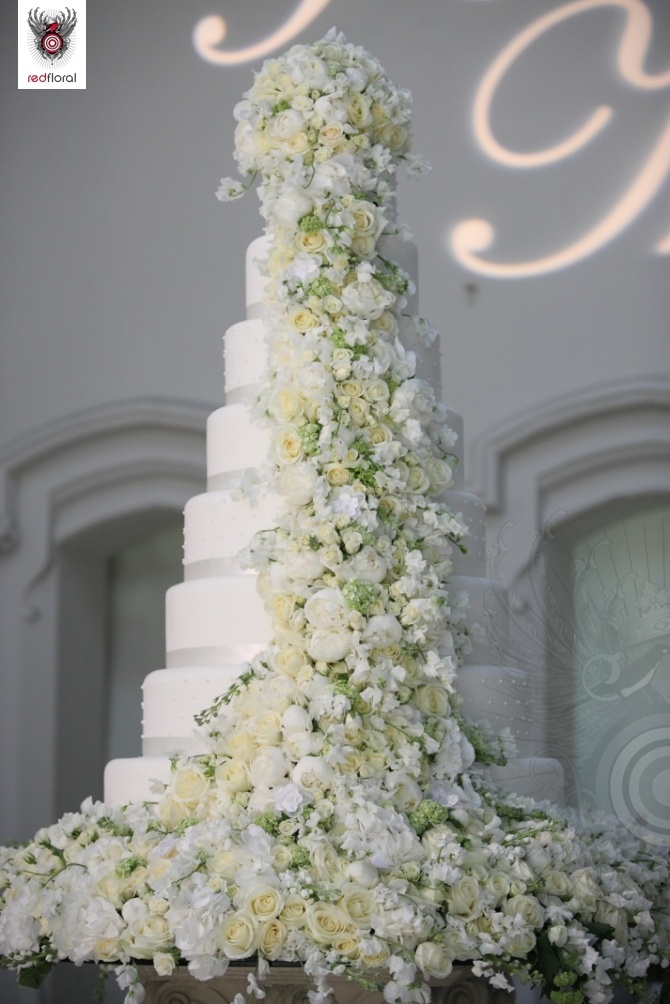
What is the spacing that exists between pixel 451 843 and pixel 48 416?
4203 mm

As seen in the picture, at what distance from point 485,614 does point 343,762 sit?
68 centimetres

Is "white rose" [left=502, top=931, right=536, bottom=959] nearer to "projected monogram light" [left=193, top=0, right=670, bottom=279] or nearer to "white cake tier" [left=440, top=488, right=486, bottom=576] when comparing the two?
"white cake tier" [left=440, top=488, right=486, bottom=576]

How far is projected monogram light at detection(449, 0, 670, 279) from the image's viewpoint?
6.09m

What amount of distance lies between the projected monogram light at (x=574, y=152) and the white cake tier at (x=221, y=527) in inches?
120

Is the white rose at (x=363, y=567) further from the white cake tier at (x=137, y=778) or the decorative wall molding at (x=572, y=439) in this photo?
the decorative wall molding at (x=572, y=439)

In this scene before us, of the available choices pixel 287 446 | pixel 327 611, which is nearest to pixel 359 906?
pixel 327 611

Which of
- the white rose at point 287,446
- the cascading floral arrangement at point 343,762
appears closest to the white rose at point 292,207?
the cascading floral arrangement at point 343,762

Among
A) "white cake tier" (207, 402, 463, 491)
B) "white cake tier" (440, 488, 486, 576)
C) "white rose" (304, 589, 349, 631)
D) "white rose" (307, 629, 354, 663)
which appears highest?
"white cake tier" (207, 402, 463, 491)

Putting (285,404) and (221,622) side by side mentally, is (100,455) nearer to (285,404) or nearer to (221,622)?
(221,622)

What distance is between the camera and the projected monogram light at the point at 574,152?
6.09 meters

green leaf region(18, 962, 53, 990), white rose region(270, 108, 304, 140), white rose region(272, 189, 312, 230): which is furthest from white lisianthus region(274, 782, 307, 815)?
white rose region(270, 108, 304, 140)

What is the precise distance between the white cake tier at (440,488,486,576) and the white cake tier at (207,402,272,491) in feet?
1.69

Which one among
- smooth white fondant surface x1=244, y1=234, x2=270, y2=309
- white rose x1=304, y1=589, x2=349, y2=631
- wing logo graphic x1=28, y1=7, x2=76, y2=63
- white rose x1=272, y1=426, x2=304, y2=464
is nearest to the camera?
white rose x1=304, y1=589, x2=349, y2=631

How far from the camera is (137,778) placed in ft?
11.1
